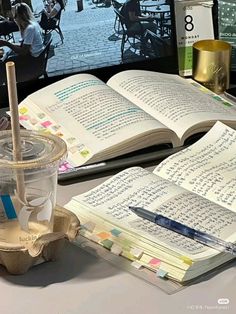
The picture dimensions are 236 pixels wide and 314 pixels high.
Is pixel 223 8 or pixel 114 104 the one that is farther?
pixel 223 8

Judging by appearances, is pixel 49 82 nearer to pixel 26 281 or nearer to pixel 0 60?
pixel 0 60

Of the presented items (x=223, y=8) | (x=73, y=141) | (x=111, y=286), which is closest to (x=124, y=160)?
(x=73, y=141)

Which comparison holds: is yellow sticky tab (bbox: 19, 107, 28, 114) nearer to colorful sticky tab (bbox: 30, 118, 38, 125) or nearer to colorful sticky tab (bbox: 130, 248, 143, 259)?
colorful sticky tab (bbox: 30, 118, 38, 125)

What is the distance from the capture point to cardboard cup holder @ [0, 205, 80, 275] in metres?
0.86

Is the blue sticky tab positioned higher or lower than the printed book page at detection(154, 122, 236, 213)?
higher

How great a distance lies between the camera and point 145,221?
956 millimetres

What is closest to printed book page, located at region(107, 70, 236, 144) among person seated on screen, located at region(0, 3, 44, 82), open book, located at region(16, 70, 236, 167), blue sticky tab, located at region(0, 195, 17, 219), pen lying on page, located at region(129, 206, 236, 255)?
open book, located at region(16, 70, 236, 167)

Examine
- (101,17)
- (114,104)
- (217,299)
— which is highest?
(101,17)

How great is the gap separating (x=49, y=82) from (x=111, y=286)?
0.61 metres

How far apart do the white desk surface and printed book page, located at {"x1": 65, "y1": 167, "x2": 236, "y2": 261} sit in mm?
45

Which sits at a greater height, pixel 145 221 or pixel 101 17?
pixel 101 17

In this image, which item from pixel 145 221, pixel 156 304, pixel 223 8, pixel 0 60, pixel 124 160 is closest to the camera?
pixel 156 304

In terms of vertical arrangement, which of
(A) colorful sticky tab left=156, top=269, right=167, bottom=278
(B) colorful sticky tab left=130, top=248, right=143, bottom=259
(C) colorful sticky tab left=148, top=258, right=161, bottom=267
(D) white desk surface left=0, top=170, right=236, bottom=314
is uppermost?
(B) colorful sticky tab left=130, top=248, right=143, bottom=259

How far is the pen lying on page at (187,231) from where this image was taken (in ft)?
2.95
